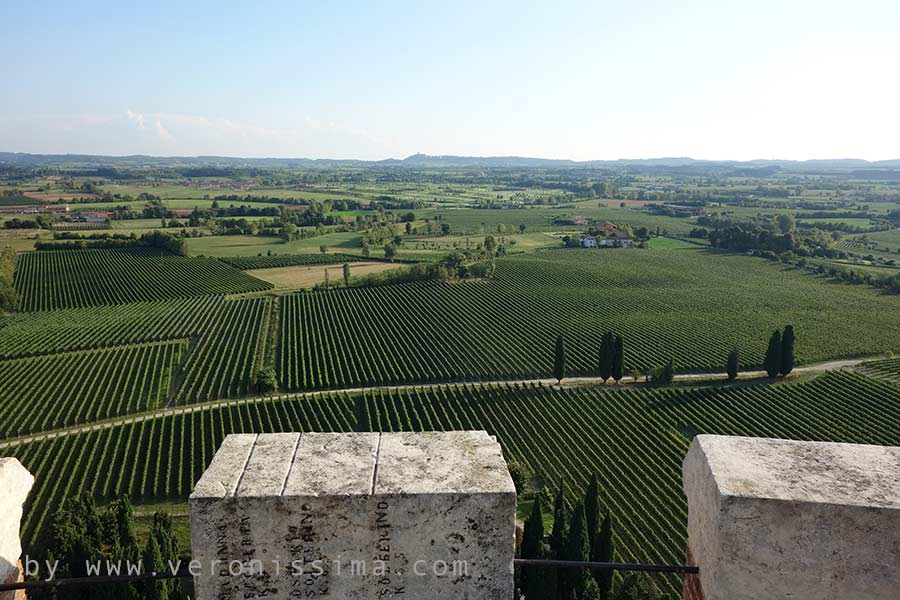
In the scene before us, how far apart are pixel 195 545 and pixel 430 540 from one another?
176 centimetres

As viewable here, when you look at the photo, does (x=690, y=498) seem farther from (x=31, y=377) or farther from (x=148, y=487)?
(x=31, y=377)

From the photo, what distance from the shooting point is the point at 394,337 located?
6444cm

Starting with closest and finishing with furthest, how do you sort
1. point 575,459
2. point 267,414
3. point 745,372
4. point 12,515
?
point 12,515, point 575,459, point 267,414, point 745,372

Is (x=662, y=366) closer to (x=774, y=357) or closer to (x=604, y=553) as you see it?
(x=774, y=357)

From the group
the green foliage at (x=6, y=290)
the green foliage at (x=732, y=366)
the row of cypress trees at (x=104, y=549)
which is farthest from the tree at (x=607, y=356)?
the green foliage at (x=6, y=290)

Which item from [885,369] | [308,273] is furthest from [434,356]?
[308,273]

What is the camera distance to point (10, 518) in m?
4.94

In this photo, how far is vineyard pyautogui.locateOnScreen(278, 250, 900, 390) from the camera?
56125 mm

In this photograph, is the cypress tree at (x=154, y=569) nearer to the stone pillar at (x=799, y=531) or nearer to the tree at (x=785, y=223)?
the stone pillar at (x=799, y=531)

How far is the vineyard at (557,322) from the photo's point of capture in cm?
5612

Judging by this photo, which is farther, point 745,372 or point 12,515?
point 745,372

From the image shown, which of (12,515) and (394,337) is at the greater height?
(12,515)

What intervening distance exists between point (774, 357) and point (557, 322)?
25.0 metres

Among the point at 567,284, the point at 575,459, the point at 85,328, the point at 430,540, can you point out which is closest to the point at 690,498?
the point at 430,540
